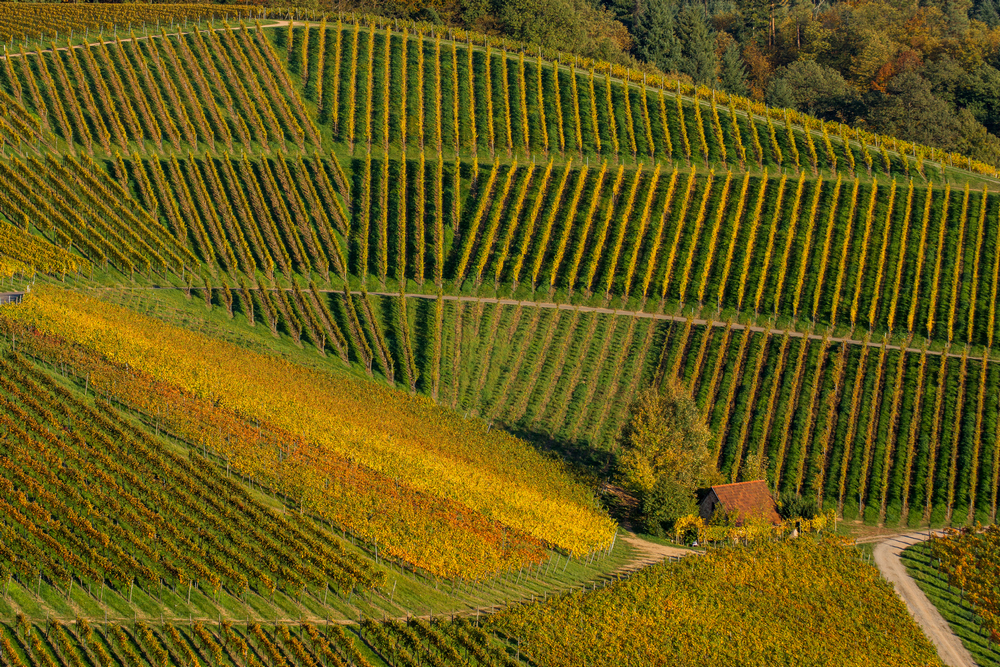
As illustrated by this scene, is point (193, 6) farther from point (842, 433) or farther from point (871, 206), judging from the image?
point (842, 433)

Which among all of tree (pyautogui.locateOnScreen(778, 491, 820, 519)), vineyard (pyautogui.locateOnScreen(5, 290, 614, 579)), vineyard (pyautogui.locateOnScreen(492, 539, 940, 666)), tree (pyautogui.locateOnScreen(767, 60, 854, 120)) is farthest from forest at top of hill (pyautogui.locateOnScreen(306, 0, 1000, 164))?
vineyard (pyautogui.locateOnScreen(492, 539, 940, 666))

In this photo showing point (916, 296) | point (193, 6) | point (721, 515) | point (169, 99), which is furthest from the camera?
point (193, 6)

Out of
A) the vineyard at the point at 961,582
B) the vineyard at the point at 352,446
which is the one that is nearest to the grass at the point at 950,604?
the vineyard at the point at 961,582

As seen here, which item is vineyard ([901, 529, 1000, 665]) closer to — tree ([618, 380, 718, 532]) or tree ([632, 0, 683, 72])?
tree ([618, 380, 718, 532])

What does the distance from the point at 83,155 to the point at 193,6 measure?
37959mm

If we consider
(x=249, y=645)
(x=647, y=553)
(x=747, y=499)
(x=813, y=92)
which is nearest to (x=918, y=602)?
(x=747, y=499)

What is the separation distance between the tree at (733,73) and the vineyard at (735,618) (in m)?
96.9

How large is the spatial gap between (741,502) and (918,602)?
1131cm

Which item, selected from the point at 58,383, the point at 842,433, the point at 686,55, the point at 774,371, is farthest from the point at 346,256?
the point at 686,55

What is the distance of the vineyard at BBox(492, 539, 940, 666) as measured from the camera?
47.5m

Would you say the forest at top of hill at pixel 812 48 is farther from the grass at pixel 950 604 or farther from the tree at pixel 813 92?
the grass at pixel 950 604

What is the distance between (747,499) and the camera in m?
63.9

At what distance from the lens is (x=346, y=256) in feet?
266

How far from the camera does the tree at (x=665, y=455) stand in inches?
2448
